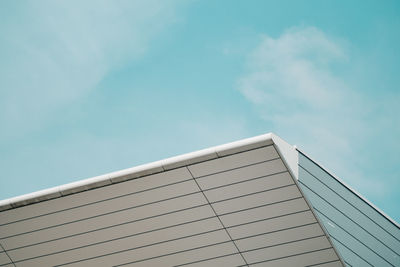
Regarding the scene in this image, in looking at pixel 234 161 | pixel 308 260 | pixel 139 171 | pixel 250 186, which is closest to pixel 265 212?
pixel 250 186

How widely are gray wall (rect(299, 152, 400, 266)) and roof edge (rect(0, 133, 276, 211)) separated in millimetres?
1393

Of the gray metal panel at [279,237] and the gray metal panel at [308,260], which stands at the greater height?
the gray metal panel at [279,237]

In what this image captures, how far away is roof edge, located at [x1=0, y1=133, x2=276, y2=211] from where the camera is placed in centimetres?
939

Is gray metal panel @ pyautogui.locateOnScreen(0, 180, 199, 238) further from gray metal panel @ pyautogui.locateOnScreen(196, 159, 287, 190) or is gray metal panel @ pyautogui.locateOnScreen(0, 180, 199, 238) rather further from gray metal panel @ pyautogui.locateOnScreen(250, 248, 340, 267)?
gray metal panel @ pyautogui.locateOnScreen(250, 248, 340, 267)

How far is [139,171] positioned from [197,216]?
1.61 meters

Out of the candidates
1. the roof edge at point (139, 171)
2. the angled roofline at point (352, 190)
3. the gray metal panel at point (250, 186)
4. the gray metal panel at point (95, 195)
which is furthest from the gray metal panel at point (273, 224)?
the roof edge at point (139, 171)

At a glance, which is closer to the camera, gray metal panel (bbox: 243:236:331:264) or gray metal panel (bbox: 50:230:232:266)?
gray metal panel (bbox: 243:236:331:264)

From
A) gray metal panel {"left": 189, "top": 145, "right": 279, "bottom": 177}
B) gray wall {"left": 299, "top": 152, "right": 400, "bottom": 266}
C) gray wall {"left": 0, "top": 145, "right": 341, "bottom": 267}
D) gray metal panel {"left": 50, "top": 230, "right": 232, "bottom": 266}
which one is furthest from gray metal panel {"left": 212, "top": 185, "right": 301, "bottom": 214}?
gray metal panel {"left": 189, "top": 145, "right": 279, "bottom": 177}

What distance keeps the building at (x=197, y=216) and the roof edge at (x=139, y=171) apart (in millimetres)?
21

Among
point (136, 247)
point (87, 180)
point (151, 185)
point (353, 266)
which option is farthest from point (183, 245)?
point (353, 266)

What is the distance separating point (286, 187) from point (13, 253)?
6370mm

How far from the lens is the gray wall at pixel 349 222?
10.4 metres

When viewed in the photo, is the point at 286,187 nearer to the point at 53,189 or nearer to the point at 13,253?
the point at 53,189

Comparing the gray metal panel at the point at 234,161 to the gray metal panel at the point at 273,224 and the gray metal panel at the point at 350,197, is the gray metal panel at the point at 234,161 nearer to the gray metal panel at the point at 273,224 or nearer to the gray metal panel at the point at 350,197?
the gray metal panel at the point at 350,197
